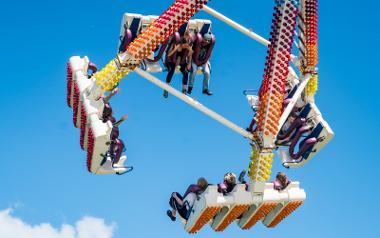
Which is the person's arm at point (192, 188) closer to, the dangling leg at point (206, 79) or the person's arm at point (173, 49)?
the dangling leg at point (206, 79)

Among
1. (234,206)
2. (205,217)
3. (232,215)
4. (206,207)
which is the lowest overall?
(205,217)

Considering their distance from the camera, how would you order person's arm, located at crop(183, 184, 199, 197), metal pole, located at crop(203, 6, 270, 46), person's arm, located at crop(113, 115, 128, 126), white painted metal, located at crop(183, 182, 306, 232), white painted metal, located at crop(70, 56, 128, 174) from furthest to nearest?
metal pole, located at crop(203, 6, 270, 46)
person's arm, located at crop(113, 115, 128, 126)
person's arm, located at crop(183, 184, 199, 197)
white painted metal, located at crop(183, 182, 306, 232)
white painted metal, located at crop(70, 56, 128, 174)

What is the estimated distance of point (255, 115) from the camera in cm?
3662

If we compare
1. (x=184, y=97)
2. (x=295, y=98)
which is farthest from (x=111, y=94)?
(x=295, y=98)

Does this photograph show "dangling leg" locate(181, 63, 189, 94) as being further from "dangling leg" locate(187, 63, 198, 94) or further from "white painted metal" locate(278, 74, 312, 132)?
"white painted metal" locate(278, 74, 312, 132)

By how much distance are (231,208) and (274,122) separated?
→ 3.33 m

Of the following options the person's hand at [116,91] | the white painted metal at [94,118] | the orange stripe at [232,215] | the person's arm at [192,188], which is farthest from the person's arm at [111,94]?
the orange stripe at [232,215]

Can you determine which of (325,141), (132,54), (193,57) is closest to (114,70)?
(132,54)

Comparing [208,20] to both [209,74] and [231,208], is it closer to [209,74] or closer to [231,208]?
[209,74]

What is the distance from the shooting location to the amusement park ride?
34906 millimetres

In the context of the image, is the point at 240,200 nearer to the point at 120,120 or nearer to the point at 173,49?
the point at 120,120

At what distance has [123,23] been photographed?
38531mm

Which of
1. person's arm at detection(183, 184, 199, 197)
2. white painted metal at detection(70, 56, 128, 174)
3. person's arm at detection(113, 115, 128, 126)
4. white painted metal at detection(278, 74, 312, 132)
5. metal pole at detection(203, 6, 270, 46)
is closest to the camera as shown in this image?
white painted metal at detection(70, 56, 128, 174)

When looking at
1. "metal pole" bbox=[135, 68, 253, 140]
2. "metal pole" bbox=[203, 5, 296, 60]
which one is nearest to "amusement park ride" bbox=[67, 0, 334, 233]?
"metal pole" bbox=[135, 68, 253, 140]
